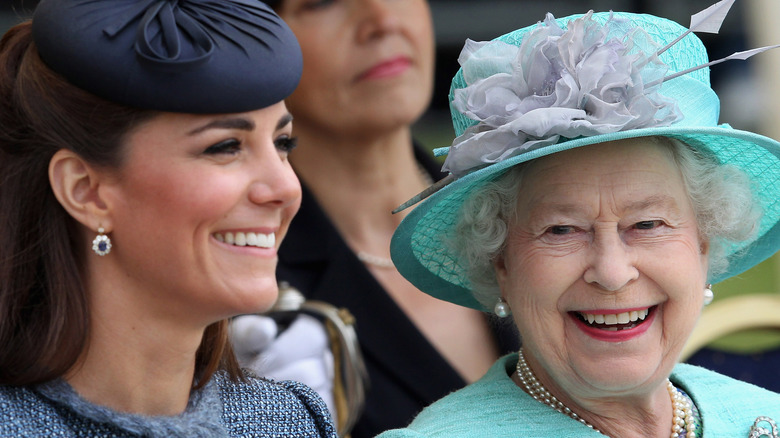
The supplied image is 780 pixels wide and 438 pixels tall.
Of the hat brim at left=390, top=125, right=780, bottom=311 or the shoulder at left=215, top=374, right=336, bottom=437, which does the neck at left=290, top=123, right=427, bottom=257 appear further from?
the shoulder at left=215, top=374, right=336, bottom=437

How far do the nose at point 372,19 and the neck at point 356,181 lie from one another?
13.3 inches

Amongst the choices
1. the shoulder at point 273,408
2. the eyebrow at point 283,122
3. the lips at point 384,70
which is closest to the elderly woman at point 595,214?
the shoulder at point 273,408

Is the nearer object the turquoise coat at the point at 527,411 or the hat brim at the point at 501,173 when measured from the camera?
the hat brim at the point at 501,173

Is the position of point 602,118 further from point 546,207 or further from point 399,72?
point 399,72

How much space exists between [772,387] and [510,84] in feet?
5.22

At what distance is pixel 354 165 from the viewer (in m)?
3.43

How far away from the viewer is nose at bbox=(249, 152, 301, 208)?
2059mm

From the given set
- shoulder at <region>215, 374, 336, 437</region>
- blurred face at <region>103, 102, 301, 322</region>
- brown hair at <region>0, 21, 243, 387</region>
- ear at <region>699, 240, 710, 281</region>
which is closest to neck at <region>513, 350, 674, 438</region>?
ear at <region>699, 240, 710, 281</region>

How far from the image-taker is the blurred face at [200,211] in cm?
198

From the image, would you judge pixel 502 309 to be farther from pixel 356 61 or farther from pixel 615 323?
pixel 356 61

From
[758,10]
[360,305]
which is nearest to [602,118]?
[360,305]

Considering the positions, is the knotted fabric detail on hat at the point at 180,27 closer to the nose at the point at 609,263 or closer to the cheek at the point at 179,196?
the cheek at the point at 179,196

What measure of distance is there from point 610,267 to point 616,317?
0.13 m

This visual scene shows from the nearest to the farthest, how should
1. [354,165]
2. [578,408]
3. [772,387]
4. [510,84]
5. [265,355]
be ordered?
[510,84]
[578,408]
[265,355]
[772,387]
[354,165]
